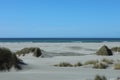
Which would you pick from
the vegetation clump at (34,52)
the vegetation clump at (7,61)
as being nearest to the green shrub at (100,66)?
the vegetation clump at (7,61)

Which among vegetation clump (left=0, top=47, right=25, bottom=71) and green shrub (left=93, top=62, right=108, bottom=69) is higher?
vegetation clump (left=0, top=47, right=25, bottom=71)

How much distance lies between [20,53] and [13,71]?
14739mm

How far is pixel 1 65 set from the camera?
1377 cm

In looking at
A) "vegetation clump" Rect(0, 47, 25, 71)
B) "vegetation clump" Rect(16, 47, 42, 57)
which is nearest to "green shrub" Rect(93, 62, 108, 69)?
"vegetation clump" Rect(0, 47, 25, 71)

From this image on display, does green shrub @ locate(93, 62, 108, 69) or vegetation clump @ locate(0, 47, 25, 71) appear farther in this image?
green shrub @ locate(93, 62, 108, 69)

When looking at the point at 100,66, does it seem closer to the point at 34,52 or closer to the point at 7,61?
the point at 7,61

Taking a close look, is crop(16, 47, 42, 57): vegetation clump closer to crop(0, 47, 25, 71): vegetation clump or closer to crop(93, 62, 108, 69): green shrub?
crop(93, 62, 108, 69): green shrub

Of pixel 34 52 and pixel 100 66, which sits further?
pixel 34 52

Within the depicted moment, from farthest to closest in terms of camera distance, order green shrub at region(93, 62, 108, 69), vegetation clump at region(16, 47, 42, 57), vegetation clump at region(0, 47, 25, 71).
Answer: vegetation clump at region(16, 47, 42, 57), green shrub at region(93, 62, 108, 69), vegetation clump at region(0, 47, 25, 71)

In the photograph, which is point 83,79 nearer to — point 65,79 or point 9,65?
point 65,79

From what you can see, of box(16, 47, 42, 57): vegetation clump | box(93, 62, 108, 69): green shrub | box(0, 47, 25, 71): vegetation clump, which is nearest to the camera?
box(0, 47, 25, 71): vegetation clump

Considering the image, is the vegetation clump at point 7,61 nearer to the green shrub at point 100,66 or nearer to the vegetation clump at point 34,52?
the green shrub at point 100,66

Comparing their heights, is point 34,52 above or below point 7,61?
below

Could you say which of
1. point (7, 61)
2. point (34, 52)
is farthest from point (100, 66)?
point (34, 52)
